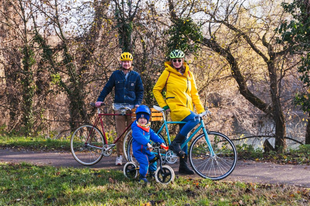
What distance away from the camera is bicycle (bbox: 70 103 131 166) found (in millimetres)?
6059

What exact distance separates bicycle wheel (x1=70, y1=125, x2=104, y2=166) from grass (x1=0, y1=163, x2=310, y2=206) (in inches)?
34.6

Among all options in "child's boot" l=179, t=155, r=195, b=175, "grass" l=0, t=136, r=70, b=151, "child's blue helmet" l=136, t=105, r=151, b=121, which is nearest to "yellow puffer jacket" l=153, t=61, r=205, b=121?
"child's blue helmet" l=136, t=105, r=151, b=121

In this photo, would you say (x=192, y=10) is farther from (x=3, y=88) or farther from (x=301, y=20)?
(x=3, y=88)

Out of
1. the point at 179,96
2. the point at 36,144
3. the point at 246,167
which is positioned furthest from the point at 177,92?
the point at 36,144

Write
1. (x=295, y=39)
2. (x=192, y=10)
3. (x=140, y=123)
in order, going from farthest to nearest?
1. (x=192, y=10)
2. (x=295, y=39)
3. (x=140, y=123)

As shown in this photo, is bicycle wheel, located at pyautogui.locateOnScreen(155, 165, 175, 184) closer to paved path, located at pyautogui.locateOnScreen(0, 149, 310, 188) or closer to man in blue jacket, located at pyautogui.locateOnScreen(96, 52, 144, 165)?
paved path, located at pyautogui.locateOnScreen(0, 149, 310, 188)

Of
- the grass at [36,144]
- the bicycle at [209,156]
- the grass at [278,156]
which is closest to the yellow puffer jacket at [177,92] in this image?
the bicycle at [209,156]

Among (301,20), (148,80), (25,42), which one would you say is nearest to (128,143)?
(148,80)

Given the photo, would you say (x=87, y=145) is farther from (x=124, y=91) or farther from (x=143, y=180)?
(x=143, y=180)

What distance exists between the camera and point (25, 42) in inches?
497

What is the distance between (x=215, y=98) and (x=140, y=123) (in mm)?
11270

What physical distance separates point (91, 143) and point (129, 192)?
223cm

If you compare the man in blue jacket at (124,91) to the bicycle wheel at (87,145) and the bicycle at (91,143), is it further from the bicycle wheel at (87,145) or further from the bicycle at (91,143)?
the bicycle wheel at (87,145)

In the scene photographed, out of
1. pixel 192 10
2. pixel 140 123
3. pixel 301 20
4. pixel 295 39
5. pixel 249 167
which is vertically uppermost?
pixel 192 10
